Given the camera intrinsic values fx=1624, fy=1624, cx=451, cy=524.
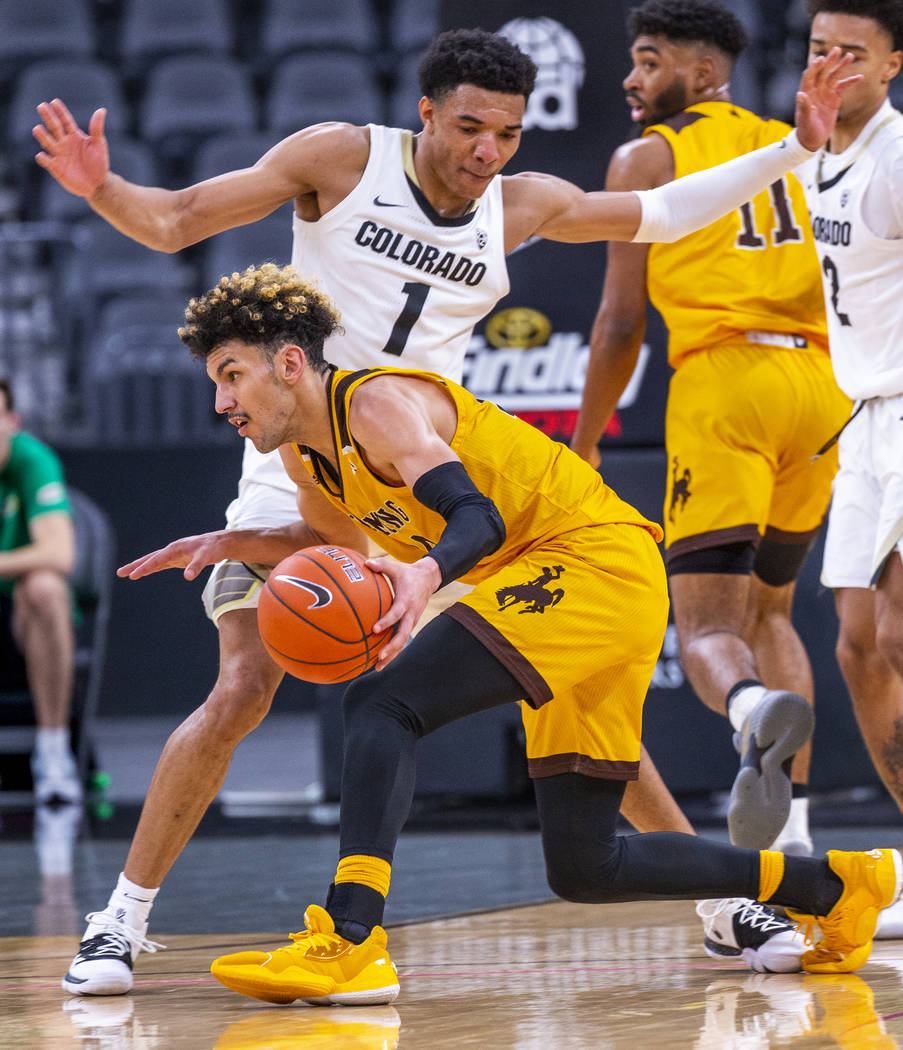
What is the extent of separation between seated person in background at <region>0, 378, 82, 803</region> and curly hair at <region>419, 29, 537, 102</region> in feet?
13.5

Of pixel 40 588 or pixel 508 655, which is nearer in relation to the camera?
pixel 508 655

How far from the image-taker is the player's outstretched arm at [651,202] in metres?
3.73

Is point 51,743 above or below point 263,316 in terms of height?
below

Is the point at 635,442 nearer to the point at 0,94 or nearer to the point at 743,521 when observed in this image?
the point at 743,521

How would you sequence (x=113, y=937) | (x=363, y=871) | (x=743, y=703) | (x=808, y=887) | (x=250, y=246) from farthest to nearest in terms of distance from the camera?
(x=250, y=246), (x=743, y=703), (x=113, y=937), (x=808, y=887), (x=363, y=871)

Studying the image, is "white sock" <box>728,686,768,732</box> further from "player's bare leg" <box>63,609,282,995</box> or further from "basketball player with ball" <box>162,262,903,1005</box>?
"player's bare leg" <box>63,609,282,995</box>

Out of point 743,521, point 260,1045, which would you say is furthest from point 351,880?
point 743,521

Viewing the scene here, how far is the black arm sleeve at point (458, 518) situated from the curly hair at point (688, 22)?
7.10 ft

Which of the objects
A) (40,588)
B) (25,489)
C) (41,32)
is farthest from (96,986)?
(41,32)

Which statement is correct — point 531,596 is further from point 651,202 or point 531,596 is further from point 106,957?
point 651,202

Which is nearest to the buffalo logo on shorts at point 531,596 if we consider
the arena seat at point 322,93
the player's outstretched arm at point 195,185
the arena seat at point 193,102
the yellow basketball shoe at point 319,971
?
the yellow basketball shoe at point 319,971

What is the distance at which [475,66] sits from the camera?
137 inches

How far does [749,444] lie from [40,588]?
3977 mm

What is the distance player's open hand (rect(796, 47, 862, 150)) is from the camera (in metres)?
3.63
